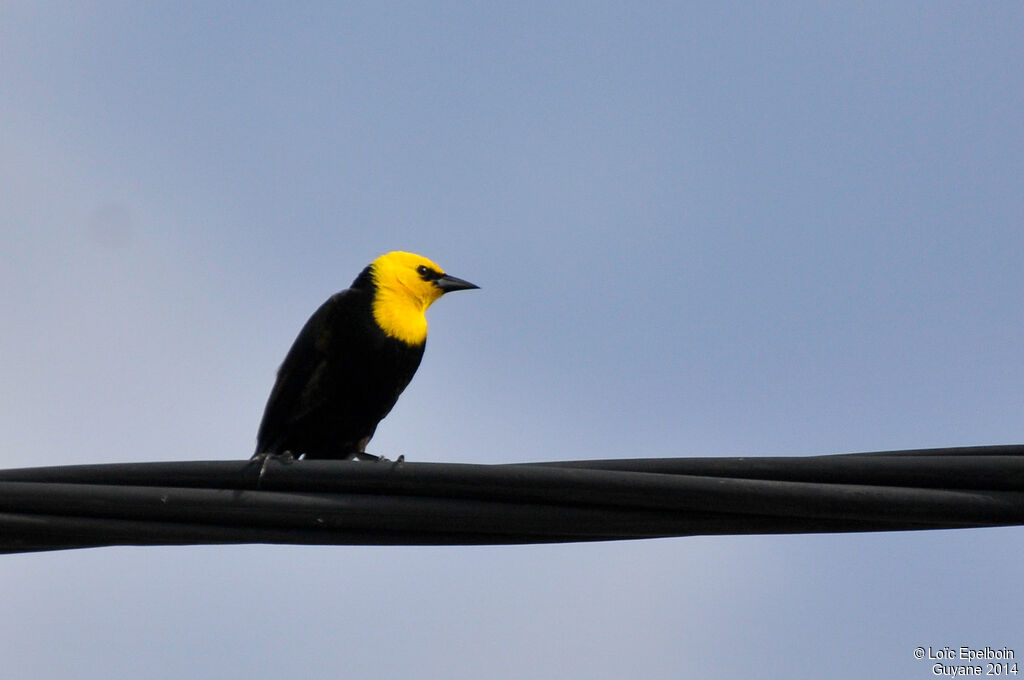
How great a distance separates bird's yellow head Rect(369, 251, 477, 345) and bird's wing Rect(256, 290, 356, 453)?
0.85ft

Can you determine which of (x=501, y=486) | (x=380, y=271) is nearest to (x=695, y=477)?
(x=501, y=486)

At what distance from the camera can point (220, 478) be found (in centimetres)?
293

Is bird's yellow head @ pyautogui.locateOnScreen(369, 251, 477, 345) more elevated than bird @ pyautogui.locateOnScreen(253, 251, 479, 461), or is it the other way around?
bird's yellow head @ pyautogui.locateOnScreen(369, 251, 477, 345)

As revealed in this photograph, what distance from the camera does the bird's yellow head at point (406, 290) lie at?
5.75m

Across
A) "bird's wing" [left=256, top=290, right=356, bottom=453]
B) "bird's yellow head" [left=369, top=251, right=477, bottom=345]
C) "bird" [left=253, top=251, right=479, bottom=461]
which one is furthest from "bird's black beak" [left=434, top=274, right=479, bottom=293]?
"bird's wing" [left=256, top=290, right=356, bottom=453]

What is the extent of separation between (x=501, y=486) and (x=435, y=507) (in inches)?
6.7

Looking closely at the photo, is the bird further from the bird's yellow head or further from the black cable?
the black cable

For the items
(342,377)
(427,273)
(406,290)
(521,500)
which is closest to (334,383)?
(342,377)

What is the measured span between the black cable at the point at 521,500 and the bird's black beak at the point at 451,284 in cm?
361

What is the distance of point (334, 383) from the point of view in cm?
548

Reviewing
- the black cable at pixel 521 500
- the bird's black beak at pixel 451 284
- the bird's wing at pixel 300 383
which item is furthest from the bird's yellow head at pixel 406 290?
the black cable at pixel 521 500

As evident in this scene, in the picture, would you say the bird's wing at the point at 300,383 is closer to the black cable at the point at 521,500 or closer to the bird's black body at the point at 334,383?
the bird's black body at the point at 334,383

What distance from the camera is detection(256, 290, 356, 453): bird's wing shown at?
5484 mm

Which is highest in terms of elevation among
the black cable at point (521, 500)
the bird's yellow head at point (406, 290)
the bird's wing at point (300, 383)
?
the bird's yellow head at point (406, 290)
